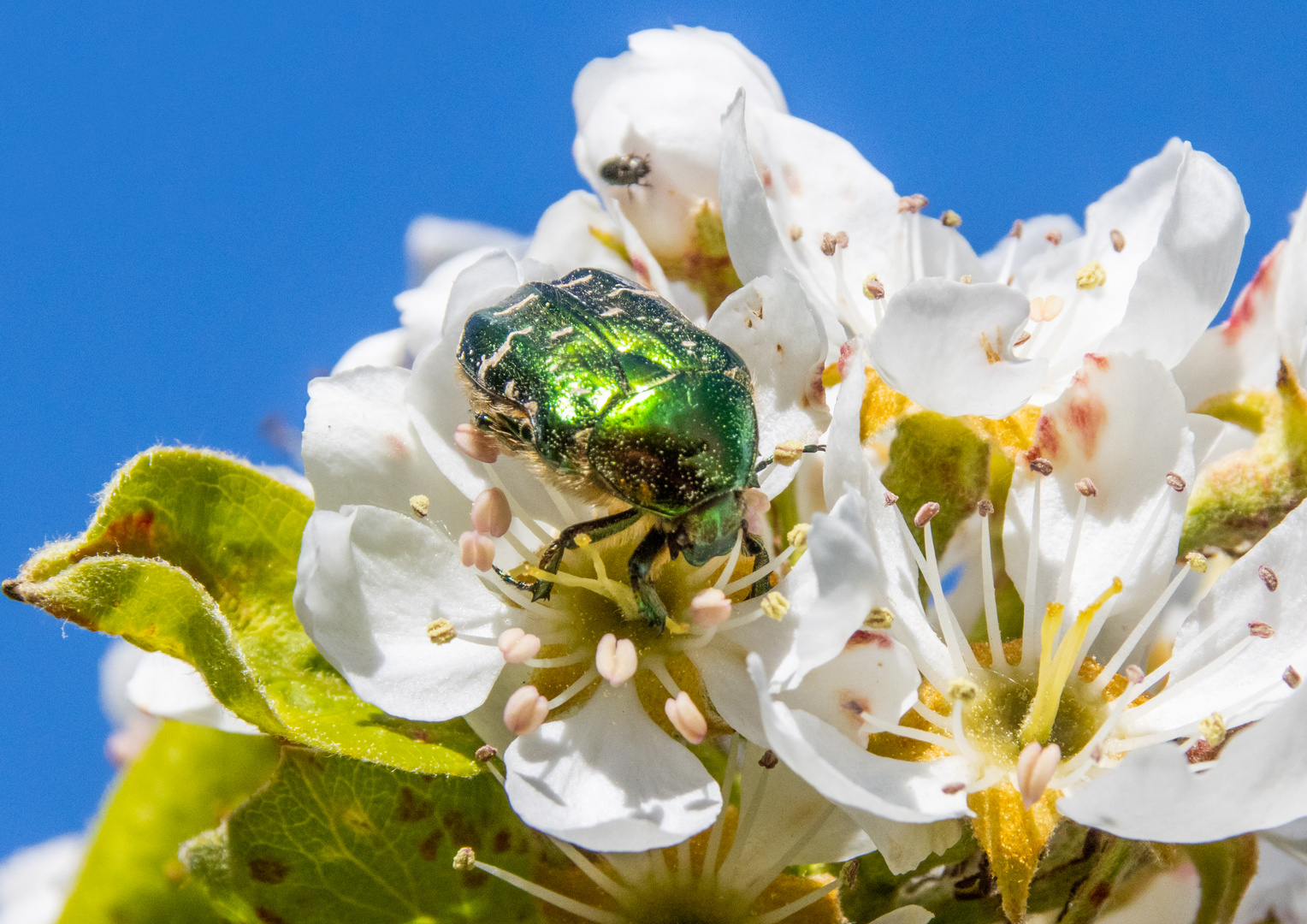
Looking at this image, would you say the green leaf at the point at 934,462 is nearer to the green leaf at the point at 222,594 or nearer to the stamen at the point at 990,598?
the stamen at the point at 990,598

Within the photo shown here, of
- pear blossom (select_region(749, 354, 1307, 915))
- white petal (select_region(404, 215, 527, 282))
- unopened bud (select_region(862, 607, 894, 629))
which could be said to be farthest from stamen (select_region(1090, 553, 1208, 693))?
white petal (select_region(404, 215, 527, 282))

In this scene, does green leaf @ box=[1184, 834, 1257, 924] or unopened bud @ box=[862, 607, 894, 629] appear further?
green leaf @ box=[1184, 834, 1257, 924]

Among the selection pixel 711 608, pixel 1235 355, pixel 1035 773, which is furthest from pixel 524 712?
pixel 1235 355

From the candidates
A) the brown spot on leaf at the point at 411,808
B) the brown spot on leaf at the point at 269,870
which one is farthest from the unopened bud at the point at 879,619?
the brown spot on leaf at the point at 269,870

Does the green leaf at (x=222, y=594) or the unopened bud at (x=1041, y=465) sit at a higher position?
the green leaf at (x=222, y=594)

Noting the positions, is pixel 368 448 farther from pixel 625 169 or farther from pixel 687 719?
pixel 625 169

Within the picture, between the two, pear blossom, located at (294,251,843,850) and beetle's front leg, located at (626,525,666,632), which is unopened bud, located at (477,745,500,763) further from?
beetle's front leg, located at (626,525,666,632)
